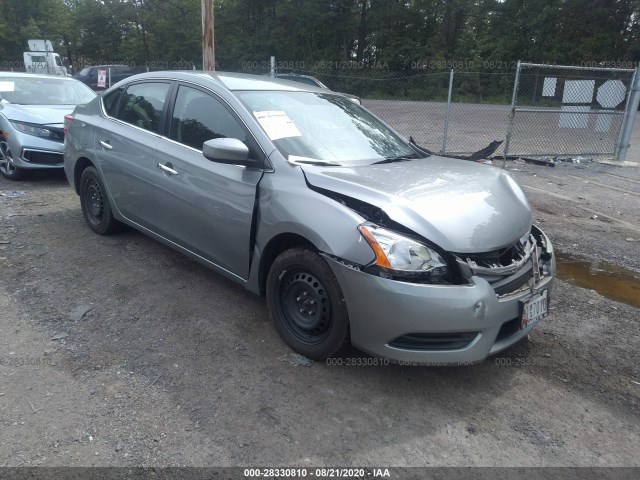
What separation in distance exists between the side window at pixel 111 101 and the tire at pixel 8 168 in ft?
10.9

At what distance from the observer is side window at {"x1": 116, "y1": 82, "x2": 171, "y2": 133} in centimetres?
434

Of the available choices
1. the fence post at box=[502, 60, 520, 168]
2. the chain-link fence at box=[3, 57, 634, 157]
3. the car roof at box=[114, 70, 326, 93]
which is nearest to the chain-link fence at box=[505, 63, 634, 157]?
the chain-link fence at box=[3, 57, 634, 157]

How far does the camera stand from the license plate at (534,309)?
114 inches

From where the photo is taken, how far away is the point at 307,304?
3.13m

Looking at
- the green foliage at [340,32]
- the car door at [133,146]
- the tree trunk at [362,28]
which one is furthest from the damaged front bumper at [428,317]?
the tree trunk at [362,28]

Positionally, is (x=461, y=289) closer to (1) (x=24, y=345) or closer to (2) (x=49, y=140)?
(1) (x=24, y=345)

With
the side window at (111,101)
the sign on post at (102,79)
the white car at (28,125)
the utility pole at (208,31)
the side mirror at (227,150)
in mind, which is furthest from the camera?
the sign on post at (102,79)

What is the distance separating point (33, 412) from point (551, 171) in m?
9.88

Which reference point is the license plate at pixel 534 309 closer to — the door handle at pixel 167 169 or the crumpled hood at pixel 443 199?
the crumpled hood at pixel 443 199

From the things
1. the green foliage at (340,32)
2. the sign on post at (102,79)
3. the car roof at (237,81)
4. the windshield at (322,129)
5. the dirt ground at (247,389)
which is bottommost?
the dirt ground at (247,389)

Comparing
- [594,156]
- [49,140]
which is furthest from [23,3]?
[594,156]

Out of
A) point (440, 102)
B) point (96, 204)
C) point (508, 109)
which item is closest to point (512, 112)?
point (96, 204)

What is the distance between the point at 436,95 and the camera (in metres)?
18.4

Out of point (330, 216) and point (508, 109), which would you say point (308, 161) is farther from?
point (508, 109)
